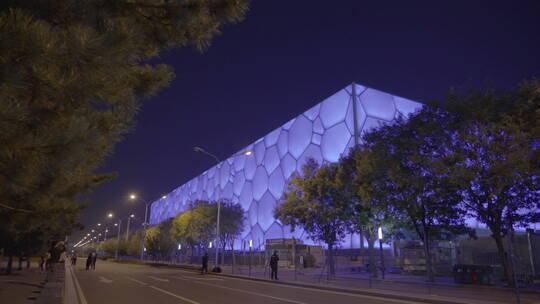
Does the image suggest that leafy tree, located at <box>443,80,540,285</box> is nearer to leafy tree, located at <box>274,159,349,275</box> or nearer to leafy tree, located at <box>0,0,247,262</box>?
leafy tree, located at <box>274,159,349,275</box>

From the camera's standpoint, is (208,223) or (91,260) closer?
(91,260)

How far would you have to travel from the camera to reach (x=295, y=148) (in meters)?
58.1

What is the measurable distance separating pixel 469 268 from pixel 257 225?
47307 mm

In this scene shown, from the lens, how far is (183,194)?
387 feet

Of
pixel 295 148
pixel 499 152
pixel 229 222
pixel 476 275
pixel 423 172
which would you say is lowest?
pixel 476 275

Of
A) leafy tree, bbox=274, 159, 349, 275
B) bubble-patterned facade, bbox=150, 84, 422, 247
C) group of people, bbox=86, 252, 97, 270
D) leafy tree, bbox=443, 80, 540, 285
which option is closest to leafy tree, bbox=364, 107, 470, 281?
leafy tree, bbox=443, 80, 540, 285

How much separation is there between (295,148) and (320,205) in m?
31.7

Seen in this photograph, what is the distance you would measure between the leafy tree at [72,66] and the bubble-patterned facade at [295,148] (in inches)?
1076

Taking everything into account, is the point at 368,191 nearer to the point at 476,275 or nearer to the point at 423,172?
the point at 423,172

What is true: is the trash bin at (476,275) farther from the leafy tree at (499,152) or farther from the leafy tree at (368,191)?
the leafy tree at (368,191)

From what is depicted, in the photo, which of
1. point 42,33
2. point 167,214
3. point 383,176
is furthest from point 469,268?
point 167,214

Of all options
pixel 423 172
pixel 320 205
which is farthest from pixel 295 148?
pixel 423 172

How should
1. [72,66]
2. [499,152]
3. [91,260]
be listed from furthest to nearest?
[91,260] < [499,152] < [72,66]

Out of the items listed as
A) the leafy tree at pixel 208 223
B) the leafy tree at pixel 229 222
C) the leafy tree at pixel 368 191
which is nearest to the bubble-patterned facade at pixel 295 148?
the leafy tree at pixel 229 222
